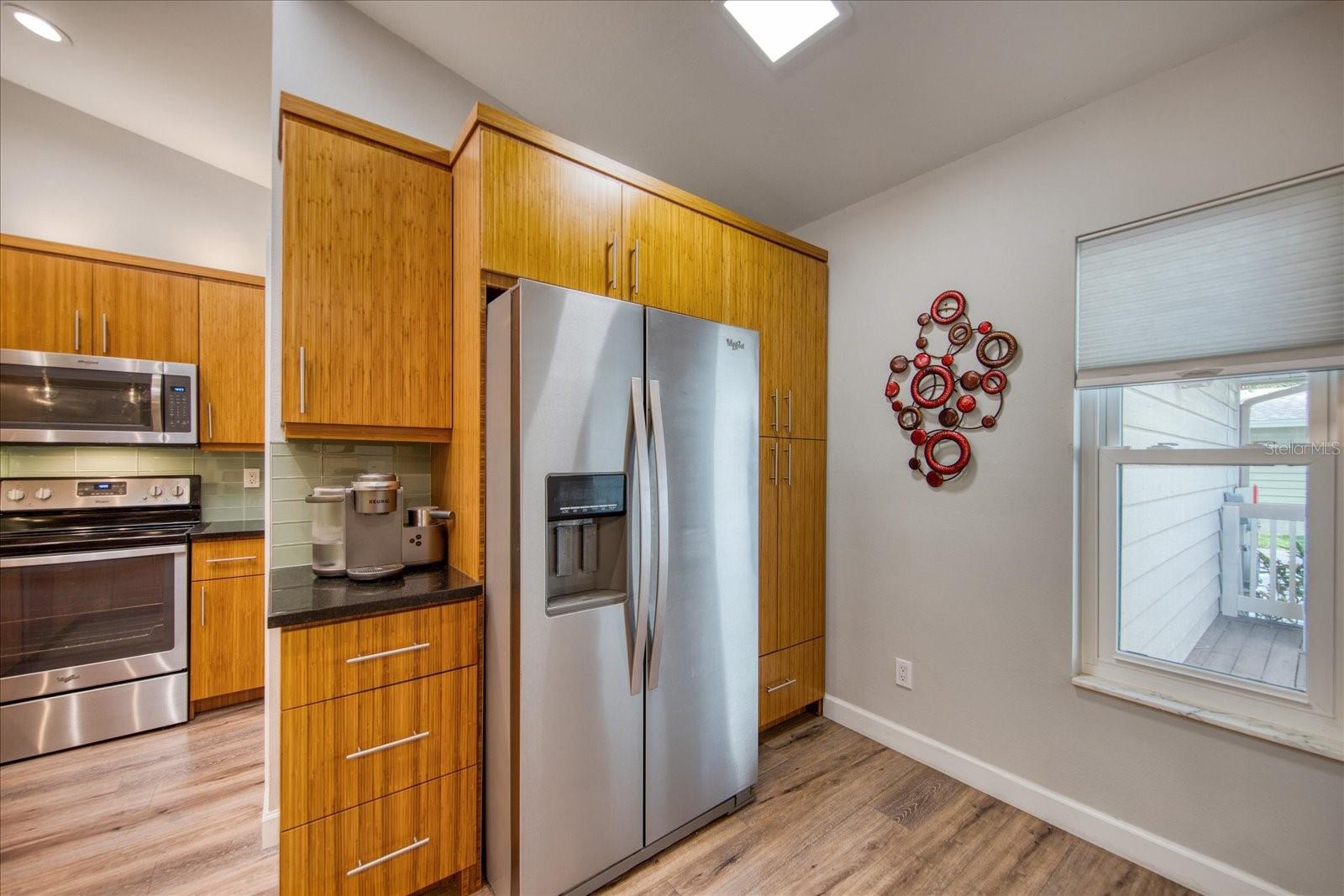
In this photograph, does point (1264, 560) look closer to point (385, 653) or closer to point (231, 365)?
point (385, 653)

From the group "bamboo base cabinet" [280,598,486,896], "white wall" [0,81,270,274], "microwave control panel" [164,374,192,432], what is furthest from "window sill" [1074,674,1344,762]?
"microwave control panel" [164,374,192,432]

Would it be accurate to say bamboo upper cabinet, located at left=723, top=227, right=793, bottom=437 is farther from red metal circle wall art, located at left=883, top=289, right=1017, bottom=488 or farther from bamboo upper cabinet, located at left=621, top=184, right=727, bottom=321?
red metal circle wall art, located at left=883, top=289, right=1017, bottom=488

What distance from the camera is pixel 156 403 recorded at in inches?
89.8

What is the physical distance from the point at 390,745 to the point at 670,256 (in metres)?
1.78

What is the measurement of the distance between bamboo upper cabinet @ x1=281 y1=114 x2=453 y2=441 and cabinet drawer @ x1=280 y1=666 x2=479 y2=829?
77 cm

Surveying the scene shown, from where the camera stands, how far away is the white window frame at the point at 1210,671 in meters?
1.37

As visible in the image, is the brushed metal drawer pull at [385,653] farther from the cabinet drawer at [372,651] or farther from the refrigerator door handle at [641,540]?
the refrigerator door handle at [641,540]

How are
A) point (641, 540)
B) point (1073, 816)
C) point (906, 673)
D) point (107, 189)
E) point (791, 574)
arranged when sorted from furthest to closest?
point (791, 574)
point (906, 673)
point (1073, 816)
point (641, 540)
point (107, 189)

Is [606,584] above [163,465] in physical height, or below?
below

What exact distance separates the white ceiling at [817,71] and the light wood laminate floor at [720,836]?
2.50 m

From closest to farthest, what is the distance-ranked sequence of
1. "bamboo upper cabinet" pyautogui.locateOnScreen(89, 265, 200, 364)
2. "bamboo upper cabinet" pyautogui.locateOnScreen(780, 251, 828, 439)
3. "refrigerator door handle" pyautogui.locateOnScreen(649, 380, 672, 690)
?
"refrigerator door handle" pyautogui.locateOnScreen(649, 380, 672, 690), "bamboo upper cabinet" pyautogui.locateOnScreen(89, 265, 200, 364), "bamboo upper cabinet" pyautogui.locateOnScreen(780, 251, 828, 439)

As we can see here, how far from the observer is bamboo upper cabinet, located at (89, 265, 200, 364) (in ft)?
6.91

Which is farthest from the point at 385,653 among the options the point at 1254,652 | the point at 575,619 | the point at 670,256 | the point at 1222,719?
the point at 1254,652

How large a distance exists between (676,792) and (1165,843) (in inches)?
59.3
